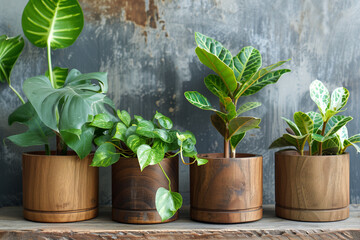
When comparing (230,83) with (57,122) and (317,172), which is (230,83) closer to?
(317,172)

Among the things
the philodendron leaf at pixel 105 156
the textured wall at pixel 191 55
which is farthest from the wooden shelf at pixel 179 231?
the textured wall at pixel 191 55

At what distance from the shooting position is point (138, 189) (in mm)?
1052

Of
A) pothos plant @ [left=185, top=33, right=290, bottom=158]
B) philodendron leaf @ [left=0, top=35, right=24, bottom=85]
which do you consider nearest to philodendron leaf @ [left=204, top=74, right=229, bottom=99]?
pothos plant @ [left=185, top=33, right=290, bottom=158]

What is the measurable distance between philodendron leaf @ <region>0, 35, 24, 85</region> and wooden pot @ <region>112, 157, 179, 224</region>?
46 cm

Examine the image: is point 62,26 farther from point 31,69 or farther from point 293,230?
point 293,230

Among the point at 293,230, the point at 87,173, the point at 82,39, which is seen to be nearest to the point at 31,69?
the point at 82,39

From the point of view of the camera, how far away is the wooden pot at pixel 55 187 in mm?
1047

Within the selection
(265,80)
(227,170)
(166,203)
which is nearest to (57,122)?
(166,203)

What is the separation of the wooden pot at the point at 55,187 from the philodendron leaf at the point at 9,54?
299mm

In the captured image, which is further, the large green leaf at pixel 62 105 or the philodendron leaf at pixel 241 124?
the philodendron leaf at pixel 241 124

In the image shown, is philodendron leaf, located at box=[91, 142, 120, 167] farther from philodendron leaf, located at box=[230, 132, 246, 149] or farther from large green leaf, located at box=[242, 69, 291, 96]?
large green leaf, located at box=[242, 69, 291, 96]

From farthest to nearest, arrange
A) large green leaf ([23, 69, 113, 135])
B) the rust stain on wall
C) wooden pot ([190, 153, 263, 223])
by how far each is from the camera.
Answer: the rust stain on wall, wooden pot ([190, 153, 263, 223]), large green leaf ([23, 69, 113, 135])

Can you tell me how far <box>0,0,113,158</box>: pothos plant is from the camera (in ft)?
3.14

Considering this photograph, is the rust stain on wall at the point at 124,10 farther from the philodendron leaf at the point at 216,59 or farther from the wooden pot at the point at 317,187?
the wooden pot at the point at 317,187
